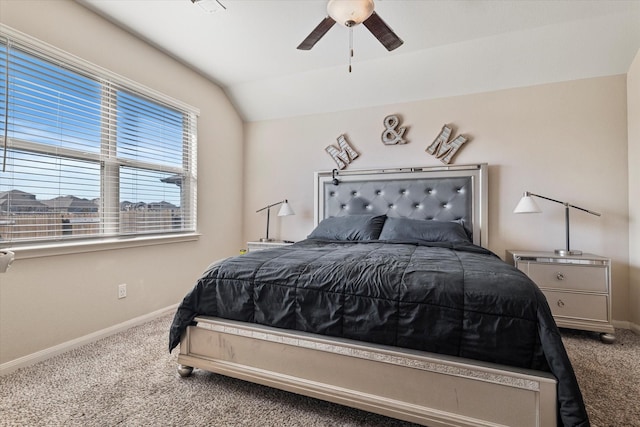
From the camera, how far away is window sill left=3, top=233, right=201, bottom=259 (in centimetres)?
194

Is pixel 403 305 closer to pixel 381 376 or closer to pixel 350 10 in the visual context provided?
pixel 381 376

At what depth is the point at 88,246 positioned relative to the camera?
2.28m

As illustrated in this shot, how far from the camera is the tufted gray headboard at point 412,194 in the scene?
303cm

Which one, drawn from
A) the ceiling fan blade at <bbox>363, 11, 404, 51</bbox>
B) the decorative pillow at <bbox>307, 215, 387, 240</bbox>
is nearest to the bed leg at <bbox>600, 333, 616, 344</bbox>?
the decorative pillow at <bbox>307, 215, 387, 240</bbox>

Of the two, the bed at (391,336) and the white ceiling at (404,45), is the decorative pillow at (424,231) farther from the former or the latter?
the white ceiling at (404,45)

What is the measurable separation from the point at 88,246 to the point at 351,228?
2.26 m

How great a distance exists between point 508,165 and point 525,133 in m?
Result: 0.35

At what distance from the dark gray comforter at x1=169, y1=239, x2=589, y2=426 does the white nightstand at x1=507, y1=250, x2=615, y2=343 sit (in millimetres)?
1327

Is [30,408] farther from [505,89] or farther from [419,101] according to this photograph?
[505,89]

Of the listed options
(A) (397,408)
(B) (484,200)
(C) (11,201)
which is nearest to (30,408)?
(C) (11,201)

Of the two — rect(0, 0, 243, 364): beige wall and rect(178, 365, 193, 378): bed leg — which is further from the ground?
rect(0, 0, 243, 364): beige wall

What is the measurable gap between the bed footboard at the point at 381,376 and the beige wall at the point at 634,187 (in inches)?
92.4

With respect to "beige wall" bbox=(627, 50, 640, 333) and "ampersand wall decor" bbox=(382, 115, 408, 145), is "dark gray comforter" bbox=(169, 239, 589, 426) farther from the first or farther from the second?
"beige wall" bbox=(627, 50, 640, 333)

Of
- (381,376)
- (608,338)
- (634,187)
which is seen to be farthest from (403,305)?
(634,187)
